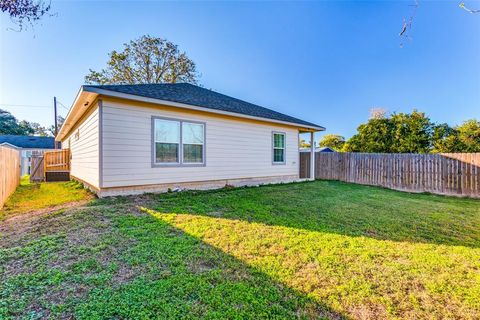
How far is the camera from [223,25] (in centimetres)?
1121

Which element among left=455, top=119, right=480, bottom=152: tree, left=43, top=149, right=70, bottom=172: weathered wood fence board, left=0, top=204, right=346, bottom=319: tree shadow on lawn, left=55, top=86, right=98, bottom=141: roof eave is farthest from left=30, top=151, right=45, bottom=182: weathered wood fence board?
left=455, top=119, right=480, bottom=152: tree

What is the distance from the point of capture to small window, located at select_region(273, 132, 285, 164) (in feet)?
34.0

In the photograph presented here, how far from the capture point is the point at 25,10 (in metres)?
3.74

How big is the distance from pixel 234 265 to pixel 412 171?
1092 centimetres

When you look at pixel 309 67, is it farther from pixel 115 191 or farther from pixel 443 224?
pixel 115 191

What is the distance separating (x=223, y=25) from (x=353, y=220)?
1074 centimetres

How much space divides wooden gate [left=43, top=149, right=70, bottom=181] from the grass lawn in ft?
27.7

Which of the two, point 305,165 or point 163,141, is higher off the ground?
point 163,141

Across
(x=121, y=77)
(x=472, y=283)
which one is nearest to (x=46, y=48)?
(x=121, y=77)

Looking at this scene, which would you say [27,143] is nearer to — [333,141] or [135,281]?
[135,281]

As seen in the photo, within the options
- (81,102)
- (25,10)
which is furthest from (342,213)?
(81,102)

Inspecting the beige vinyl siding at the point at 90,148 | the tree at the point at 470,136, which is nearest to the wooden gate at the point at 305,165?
the tree at the point at 470,136

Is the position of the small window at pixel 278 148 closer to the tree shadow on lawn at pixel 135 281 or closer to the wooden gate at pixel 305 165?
the wooden gate at pixel 305 165

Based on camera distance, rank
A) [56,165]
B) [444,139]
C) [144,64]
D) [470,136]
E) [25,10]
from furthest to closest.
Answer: [144,64] → [444,139] → [470,136] → [56,165] → [25,10]
